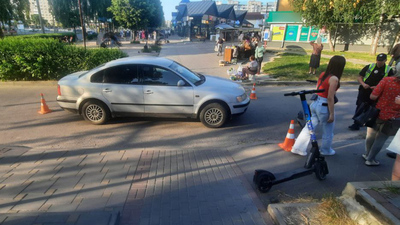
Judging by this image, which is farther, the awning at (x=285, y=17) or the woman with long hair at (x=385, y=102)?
the awning at (x=285, y=17)

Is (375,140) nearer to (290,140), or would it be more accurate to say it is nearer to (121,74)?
(290,140)

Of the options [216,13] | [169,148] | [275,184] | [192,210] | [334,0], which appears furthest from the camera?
[216,13]

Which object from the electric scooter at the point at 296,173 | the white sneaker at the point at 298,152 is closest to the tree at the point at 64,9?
the white sneaker at the point at 298,152

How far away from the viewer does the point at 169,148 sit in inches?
191

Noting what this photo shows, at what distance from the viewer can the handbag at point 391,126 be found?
3625 millimetres

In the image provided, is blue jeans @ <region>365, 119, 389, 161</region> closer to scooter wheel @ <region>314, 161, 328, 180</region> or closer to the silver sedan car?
scooter wheel @ <region>314, 161, 328, 180</region>

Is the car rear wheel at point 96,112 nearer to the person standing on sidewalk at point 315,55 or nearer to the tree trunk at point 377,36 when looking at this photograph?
the person standing on sidewalk at point 315,55

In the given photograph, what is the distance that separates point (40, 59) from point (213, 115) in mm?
7921

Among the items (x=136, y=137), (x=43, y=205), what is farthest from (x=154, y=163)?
(x=43, y=205)

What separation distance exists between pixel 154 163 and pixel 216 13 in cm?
5058

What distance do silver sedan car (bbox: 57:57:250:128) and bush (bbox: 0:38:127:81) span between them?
5013mm

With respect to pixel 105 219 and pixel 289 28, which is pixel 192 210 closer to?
pixel 105 219

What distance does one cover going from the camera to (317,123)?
4.29 metres

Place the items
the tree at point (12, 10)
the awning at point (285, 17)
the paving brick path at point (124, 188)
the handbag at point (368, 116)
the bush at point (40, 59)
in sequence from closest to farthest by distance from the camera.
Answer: the paving brick path at point (124, 188), the handbag at point (368, 116), the bush at point (40, 59), the tree at point (12, 10), the awning at point (285, 17)
